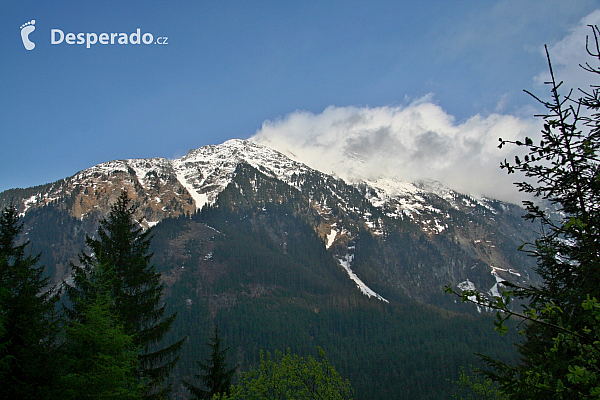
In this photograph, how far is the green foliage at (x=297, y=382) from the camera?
519 inches

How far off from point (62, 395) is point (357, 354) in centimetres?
15643

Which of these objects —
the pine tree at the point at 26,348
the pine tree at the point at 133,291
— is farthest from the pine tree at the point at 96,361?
the pine tree at the point at 133,291

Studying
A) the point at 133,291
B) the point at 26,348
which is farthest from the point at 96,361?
the point at 133,291

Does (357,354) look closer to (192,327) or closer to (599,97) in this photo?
(192,327)

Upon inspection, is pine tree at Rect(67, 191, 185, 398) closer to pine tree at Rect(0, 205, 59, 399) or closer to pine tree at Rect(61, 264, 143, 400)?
pine tree at Rect(0, 205, 59, 399)

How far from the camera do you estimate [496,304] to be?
3.91 meters

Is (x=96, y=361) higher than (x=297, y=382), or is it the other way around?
(x=96, y=361)

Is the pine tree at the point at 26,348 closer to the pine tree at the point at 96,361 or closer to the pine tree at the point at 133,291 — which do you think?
the pine tree at the point at 96,361

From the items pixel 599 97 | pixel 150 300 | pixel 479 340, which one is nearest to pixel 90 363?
pixel 150 300

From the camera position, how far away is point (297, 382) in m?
13.6

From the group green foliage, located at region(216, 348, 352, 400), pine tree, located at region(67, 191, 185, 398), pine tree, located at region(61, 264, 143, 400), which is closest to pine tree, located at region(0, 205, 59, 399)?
pine tree, located at region(61, 264, 143, 400)

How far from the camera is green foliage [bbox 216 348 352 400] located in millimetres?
13180

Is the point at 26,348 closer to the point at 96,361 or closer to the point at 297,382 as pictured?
the point at 96,361

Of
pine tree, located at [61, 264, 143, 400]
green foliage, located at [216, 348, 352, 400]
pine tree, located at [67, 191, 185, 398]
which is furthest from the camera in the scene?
pine tree, located at [67, 191, 185, 398]
